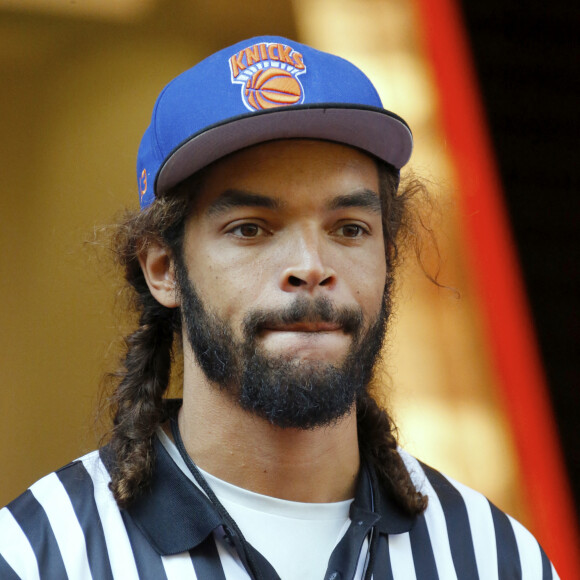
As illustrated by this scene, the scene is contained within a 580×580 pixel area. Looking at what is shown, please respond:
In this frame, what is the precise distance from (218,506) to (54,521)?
0.33m

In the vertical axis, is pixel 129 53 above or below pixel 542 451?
above

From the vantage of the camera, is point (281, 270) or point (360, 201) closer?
point (281, 270)

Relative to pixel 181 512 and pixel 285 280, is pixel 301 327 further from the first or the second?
pixel 181 512

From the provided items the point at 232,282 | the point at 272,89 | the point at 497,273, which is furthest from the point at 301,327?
the point at 497,273

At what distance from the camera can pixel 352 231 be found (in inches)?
69.8

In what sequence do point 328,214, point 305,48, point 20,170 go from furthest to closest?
point 20,170 < point 305,48 < point 328,214

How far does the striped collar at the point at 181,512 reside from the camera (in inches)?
62.3

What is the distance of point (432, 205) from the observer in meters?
2.47

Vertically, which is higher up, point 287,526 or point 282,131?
point 282,131

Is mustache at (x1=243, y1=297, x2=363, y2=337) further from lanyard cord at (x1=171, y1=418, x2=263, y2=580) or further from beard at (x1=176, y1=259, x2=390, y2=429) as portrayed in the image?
lanyard cord at (x1=171, y1=418, x2=263, y2=580)

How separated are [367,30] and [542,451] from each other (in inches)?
70.1

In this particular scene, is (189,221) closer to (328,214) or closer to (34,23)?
(328,214)

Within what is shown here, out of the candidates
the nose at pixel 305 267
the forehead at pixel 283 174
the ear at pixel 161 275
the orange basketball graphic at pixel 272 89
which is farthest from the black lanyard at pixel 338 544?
the orange basketball graphic at pixel 272 89

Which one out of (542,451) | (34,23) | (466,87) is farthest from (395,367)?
(34,23)
